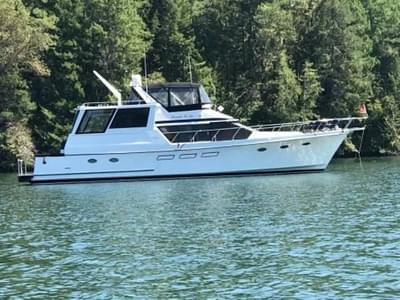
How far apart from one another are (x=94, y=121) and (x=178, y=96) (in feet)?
13.6

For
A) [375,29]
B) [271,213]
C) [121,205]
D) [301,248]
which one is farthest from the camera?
[375,29]

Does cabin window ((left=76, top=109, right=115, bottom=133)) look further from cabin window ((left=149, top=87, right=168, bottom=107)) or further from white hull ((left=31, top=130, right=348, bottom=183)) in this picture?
cabin window ((left=149, top=87, right=168, bottom=107))

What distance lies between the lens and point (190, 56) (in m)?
52.7

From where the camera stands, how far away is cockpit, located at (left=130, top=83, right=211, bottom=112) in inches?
1430

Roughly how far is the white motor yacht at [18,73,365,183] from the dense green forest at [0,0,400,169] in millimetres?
10340

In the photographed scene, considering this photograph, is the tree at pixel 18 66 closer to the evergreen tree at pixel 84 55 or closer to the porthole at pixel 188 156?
the evergreen tree at pixel 84 55

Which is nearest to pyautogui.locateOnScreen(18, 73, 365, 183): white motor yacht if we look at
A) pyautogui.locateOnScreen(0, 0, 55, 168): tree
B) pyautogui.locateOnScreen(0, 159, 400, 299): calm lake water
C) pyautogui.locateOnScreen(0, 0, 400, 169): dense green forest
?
pyautogui.locateOnScreen(0, 159, 400, 299): calm lake water

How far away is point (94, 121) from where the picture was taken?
36000 mm

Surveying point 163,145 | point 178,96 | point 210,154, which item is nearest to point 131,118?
point 163,145

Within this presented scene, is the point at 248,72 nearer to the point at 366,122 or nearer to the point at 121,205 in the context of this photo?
the point at 366,122

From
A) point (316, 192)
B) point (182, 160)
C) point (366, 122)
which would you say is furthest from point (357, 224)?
point (366, 122)

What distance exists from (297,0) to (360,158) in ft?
38.9

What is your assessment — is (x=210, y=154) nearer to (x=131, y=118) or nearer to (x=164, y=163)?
(x=164, y=163)

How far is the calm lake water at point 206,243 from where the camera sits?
44.3 feet
